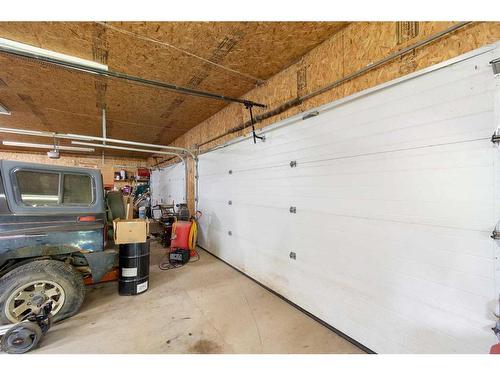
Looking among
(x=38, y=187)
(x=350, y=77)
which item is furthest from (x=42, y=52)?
(x=350, y=77)

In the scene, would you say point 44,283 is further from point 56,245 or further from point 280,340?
point 280,340

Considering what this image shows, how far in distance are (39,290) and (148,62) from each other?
2.82 meters

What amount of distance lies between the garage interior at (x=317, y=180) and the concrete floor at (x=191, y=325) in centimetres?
2

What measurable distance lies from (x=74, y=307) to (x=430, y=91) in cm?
394

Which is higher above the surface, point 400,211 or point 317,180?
point 317,180

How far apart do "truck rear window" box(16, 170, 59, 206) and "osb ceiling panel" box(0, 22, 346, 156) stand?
1396mm

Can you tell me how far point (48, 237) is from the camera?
2340 millimetres

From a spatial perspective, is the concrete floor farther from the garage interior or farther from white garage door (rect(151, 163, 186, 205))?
white garage door (rect(151, 163, 186, 205))

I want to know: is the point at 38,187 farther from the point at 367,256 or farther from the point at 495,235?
the point at 495,235

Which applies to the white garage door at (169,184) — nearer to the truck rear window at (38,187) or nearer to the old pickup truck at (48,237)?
the old pickup truck at (48,237)

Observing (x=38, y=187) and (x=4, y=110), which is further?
(x=4, y=110)

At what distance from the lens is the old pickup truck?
2.14 metres

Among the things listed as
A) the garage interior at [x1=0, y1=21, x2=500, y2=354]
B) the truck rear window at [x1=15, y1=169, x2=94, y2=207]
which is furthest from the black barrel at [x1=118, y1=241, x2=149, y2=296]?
the truck rear window at [x1=15, y1=169, x2=94, y2=207]

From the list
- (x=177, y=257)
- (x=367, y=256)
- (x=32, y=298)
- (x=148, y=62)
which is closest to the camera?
(x=367, y=256)
